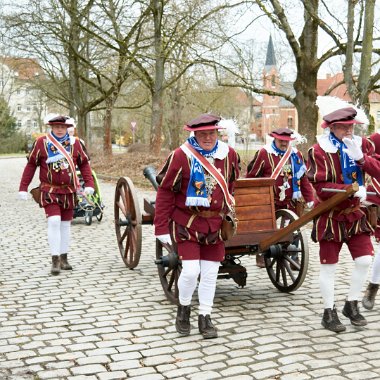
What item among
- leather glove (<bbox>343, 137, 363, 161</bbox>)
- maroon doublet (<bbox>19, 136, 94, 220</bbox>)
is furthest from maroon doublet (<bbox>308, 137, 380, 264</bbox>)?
maroon doublet (<bbox>19, 136, 94, 220</bbox>)

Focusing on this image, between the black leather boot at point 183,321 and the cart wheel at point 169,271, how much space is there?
0.66 metres

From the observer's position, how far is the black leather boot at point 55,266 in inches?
289

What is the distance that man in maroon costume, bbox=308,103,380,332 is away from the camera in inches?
195

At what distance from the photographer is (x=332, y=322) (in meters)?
5.08

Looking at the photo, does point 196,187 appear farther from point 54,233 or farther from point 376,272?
point 54,233

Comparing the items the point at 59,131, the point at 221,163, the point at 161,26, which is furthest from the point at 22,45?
the point at 221,163

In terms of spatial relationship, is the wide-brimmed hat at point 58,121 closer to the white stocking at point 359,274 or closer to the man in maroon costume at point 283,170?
the man in maroon costume at point 283,170

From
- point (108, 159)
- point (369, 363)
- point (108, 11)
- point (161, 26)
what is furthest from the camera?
point (108, 159)

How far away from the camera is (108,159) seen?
2902 centimetres

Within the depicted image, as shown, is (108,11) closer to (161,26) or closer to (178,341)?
(161,26)

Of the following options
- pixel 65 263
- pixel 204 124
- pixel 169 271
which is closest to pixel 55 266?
pixel 65 263

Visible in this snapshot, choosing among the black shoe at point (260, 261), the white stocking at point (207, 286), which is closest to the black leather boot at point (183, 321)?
the white stocking at point (207, 286)

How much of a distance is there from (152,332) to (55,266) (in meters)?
2.57

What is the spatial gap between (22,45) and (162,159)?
7790 millimetres
